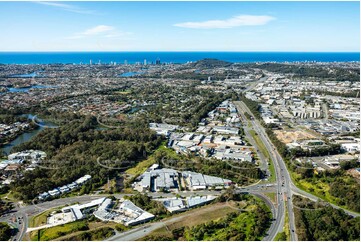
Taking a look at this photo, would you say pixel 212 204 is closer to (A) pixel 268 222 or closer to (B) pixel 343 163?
(A) pixel 268 222

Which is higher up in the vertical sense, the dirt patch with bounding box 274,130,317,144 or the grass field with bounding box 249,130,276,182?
the dirt patch with bounding box 274,130,317,144

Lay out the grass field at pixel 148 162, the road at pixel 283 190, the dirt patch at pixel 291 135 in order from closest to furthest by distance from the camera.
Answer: the road at pixel 283 190, the grass field at pixel 148 162, the dirt patch at pixel 291 135

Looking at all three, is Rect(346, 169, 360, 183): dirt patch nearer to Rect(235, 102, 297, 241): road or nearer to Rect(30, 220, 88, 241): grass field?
Rect(235, 102, 297, 241): road

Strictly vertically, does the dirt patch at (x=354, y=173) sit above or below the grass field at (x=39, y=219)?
above

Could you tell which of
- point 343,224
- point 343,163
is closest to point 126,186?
point 343,224

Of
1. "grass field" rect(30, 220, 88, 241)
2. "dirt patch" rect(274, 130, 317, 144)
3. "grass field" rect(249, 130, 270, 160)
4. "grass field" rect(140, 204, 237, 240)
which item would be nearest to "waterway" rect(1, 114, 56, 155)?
"grass field" rect(30, 220, 88, 241)

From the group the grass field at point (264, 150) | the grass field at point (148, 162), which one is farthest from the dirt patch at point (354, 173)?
the grass field at point (148, 162)

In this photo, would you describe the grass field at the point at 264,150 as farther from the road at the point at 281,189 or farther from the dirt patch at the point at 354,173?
the dirt patch at the point at 354,173

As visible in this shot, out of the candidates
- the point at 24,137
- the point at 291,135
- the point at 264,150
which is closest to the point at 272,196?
the point at 264,150
